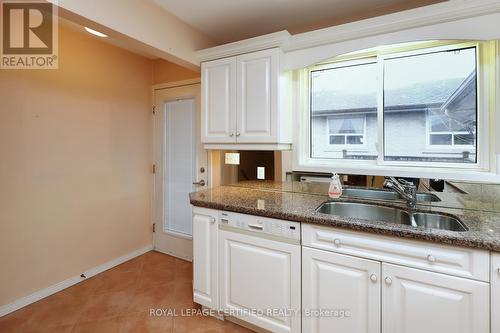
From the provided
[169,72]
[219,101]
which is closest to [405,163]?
[219,101]

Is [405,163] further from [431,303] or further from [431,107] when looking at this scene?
[431,303]

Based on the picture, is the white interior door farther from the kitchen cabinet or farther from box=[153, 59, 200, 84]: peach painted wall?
the kitchen cabinet

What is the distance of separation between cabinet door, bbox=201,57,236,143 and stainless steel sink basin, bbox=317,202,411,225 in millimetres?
970

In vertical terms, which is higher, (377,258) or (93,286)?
(377,258)

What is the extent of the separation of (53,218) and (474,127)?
10.9ft

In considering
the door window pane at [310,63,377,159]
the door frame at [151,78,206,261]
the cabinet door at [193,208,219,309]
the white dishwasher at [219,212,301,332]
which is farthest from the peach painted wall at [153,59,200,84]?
the white dishwasher at [219,212,301,332]

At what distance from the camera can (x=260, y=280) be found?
163 cm

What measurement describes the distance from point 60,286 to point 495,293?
9.87 feet

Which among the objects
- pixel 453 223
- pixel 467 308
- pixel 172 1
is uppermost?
pixel 172 1

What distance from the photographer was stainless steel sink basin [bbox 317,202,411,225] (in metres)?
1.64

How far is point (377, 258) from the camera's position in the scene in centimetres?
129

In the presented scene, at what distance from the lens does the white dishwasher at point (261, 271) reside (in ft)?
5.00

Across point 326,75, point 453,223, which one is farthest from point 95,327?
point 326,75

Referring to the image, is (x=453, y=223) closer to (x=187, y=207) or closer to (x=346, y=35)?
(x=346, y=35)
